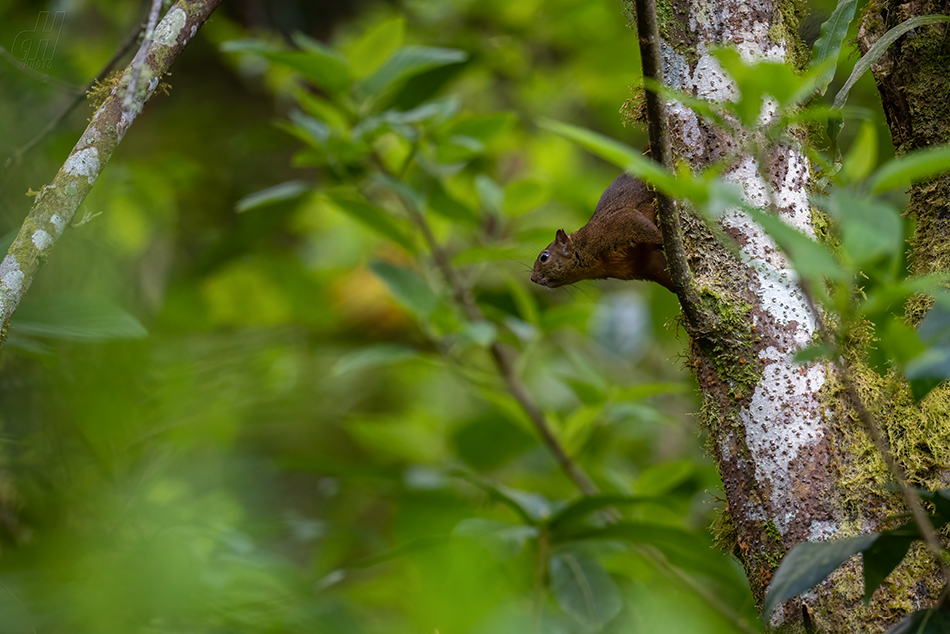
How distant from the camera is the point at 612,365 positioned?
14.5 ft

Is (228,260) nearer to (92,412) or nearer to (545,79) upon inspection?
(92,412)

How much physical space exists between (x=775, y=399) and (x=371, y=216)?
1.56 m

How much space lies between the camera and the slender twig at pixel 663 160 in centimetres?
102

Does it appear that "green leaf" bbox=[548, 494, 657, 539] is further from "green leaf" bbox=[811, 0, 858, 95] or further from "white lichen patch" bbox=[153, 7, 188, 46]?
"white lichen patch" bbox=[153, 7, 188, 46]

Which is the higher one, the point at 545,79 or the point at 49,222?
the point at 49,222

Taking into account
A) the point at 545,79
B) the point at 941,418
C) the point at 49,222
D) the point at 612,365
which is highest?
the point at 49,222

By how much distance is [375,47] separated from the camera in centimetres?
241

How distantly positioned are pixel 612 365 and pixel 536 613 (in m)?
2.87

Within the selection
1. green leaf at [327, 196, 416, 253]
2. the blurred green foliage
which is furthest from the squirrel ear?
green leaf at [327, 196, 416, 253]

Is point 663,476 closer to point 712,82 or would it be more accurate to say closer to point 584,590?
point 584,590

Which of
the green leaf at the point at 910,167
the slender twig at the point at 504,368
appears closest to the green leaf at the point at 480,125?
the slender twig at the point at 504,368

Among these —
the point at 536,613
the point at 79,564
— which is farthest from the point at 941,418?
the point at 79,564

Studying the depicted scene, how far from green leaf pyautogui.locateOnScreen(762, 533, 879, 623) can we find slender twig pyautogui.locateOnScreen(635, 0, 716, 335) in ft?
1.26

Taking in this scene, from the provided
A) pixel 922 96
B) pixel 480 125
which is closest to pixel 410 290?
pixel 480 125
